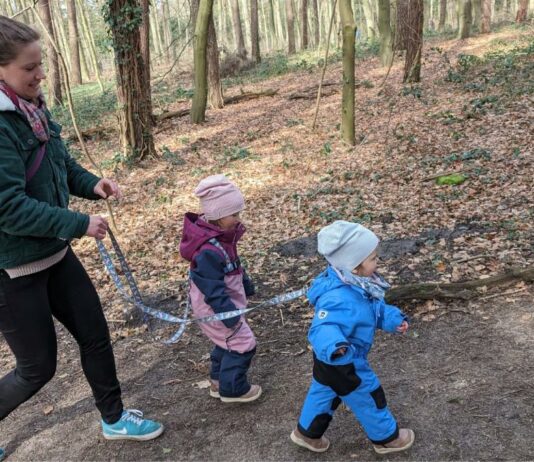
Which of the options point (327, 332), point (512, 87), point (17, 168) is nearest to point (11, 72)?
point (17, 168)

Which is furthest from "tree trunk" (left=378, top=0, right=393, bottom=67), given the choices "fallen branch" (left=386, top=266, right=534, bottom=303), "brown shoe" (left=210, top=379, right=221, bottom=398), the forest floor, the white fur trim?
the white fur trim

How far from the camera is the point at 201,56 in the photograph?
1224 cm

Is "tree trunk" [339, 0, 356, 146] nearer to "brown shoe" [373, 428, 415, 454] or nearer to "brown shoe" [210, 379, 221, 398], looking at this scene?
"brown shoe" [210, 379, 221, 398]

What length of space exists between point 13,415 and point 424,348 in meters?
3.25

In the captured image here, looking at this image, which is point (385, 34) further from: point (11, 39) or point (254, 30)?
point (11, 39)

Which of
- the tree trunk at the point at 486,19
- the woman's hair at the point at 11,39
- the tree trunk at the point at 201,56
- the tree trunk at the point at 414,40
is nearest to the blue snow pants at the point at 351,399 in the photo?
the woman's hair at the point at 11,39

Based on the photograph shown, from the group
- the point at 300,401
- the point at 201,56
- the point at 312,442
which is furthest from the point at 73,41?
the point at 312,442

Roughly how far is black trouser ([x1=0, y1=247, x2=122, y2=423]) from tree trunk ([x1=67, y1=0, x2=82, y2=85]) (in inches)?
923

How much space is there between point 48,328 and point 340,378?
1.64 meters

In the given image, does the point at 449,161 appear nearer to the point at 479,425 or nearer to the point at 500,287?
the point at 500,287

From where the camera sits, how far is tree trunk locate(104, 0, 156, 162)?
9.12 metres

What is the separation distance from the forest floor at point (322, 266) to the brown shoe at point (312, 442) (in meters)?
0.05

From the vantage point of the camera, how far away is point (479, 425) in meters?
3.02

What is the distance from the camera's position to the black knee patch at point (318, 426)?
2.87 metres
